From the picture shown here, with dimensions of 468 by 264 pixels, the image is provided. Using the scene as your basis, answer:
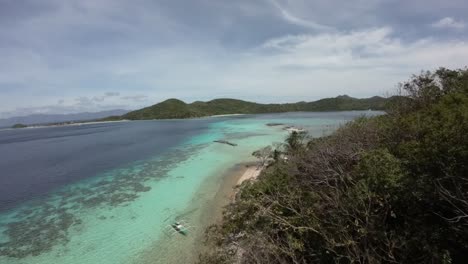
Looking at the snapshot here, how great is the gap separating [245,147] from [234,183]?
1625 cm

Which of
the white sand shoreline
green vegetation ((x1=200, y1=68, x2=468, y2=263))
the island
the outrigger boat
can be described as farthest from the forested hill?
green vegetation ((x1=200, y1=68, x2=468, y2=263))

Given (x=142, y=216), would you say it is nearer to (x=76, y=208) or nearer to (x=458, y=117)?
(x=76, y=208)

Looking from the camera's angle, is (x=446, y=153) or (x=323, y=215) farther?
(x=323, y=215)

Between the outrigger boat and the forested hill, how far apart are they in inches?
4521

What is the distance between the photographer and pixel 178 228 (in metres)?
13.9

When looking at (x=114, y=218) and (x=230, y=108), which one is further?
(x=230, y=108)

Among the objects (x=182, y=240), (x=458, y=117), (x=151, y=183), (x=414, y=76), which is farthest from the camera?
(x=151, y=183)

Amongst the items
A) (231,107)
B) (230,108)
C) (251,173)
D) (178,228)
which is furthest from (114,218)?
(231,107)

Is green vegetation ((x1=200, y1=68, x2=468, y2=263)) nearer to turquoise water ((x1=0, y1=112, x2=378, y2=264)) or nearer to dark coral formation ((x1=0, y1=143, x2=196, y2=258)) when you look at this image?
turquoise water ((x1=0, y1=112, x2=378, y2=264))

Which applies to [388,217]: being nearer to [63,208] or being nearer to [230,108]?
[63,208]

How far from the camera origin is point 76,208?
18.2 m

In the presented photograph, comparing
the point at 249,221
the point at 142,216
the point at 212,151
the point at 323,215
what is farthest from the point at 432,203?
the point at 212,151

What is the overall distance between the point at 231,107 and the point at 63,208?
143179mm

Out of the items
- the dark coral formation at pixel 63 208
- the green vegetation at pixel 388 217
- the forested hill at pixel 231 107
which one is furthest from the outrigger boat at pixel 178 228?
the forested hill at pixel 231 107
